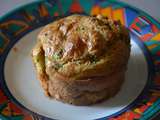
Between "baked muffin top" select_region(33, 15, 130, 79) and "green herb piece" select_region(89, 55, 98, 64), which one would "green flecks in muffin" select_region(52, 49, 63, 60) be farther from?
"green herb piece" select_region(89, 55, 98, 64)

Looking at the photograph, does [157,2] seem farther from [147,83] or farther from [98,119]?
[98,119]

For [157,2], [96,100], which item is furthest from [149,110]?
[157,2]

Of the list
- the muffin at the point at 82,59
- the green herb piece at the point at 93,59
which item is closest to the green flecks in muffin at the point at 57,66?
the muffin at the point at 82,59

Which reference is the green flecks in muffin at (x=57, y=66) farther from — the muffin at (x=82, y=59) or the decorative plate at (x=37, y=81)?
the decorative plate at (x=37, y=81)

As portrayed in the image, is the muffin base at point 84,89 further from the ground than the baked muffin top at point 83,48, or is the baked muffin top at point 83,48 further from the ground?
the baked muffin top at point 83,48

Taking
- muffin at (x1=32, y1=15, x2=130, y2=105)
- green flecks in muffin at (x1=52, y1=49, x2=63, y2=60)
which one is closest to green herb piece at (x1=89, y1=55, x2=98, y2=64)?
muffin at (x1=32, y1=15, x2=130, y2=105)

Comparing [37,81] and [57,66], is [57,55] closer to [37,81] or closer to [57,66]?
[57,66]
